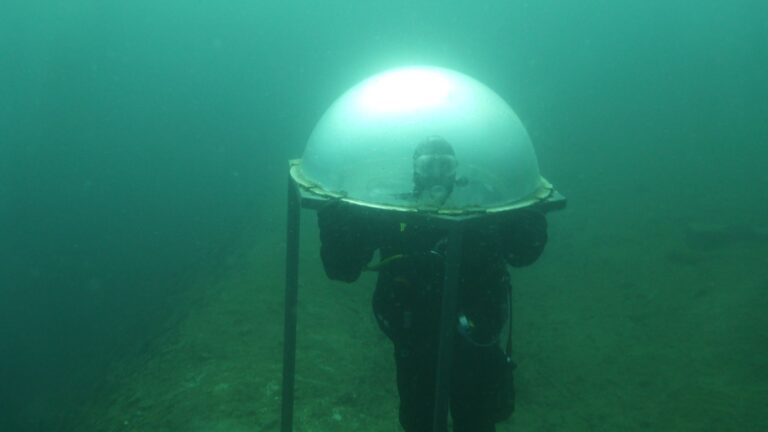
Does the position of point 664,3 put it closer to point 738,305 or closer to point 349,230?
point 738,305

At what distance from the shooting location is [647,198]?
14891 millimetres

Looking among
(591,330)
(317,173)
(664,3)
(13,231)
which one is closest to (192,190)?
(13,231)

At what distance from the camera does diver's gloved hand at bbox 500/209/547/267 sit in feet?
7.89

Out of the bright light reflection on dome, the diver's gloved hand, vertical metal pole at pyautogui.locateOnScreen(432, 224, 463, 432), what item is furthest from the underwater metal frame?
the bright light reflection on dome

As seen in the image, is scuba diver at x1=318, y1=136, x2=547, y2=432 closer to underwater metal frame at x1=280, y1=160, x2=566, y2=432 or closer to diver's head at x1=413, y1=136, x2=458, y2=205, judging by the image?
underwater metal frame at x1=280, y1=160, x2=566, y2=432

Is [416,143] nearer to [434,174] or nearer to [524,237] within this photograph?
[434,174]

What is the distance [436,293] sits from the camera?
104 inches

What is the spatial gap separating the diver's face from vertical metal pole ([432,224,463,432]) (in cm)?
20

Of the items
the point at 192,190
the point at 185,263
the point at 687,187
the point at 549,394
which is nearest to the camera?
the point at 549,394

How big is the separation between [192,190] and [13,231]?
8027 millimetres

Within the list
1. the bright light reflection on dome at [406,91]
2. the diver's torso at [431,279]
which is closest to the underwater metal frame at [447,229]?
the diver's torso at [431,279]

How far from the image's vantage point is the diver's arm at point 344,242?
2391 millimetres

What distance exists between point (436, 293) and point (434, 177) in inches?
Answer: 29.7

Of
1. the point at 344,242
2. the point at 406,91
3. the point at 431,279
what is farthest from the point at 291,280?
the point at 406,91
